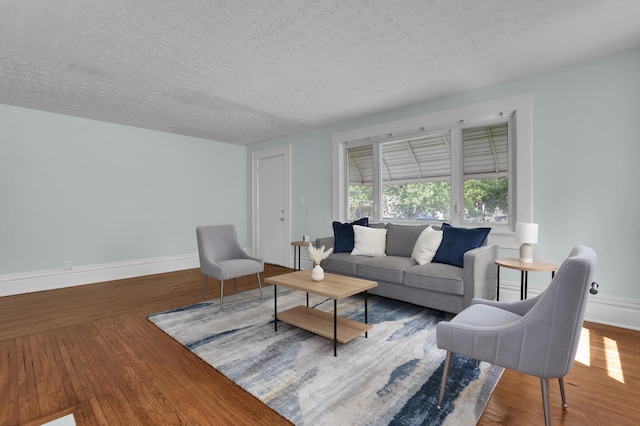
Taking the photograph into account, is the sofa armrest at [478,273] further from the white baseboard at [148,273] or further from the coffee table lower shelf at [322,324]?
the coffee table lower shelf at [322,324]

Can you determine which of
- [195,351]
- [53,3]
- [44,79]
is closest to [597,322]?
[195,351]

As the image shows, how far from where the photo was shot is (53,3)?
201 centimetres

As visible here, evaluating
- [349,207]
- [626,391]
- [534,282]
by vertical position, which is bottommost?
[626,391]

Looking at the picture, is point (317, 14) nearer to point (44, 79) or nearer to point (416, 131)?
point (416, 131)

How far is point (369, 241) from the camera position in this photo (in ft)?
12.9

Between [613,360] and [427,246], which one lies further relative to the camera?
[427,246]

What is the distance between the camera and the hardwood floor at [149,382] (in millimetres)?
1638

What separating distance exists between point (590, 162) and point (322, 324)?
3.03m

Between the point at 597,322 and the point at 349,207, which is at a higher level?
the point at 349,207

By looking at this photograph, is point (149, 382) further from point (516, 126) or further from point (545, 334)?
point (516, 126)

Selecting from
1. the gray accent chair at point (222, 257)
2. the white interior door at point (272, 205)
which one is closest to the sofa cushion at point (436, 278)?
the gray accent chair at point (222, 257)

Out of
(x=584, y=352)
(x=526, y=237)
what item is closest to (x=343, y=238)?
(x=526, y=237)

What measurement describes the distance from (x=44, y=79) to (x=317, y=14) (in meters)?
3.08

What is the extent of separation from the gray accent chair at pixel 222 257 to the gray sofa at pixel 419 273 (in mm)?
1008
